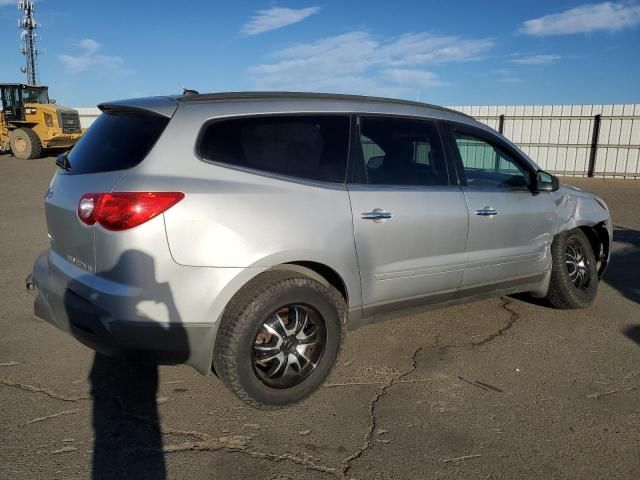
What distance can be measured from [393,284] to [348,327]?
41 centimetres

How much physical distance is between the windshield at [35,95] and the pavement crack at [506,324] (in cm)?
2329

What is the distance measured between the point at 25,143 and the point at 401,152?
2244cm

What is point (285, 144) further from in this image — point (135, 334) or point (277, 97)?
point (135, 334)

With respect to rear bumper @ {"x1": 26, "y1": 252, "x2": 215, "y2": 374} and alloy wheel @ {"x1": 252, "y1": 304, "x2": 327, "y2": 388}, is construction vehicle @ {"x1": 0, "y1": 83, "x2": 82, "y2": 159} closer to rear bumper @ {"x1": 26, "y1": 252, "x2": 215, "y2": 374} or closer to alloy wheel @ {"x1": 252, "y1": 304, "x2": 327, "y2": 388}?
rear bumper @ {"x1": 26, "y1": 252, "x2": 215, "y2": 374}

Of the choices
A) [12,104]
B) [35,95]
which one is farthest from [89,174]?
[35,95]

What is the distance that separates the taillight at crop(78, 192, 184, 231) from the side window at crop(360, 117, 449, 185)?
136 cm

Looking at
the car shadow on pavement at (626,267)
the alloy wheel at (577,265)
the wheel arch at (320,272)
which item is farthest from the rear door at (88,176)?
the car shadow on pavement at (626,267)

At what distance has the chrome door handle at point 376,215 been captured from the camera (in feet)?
10.9

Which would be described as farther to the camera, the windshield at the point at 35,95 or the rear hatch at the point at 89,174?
the windshield at the point at 35,95

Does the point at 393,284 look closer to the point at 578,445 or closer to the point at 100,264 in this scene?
the point at 578,445

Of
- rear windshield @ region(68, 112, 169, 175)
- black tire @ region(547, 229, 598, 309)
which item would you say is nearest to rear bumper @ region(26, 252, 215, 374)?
rear windshield @ region(68, 112, 169, 175)

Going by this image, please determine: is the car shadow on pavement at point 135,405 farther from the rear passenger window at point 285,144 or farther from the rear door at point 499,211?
the rear door at point 499,211

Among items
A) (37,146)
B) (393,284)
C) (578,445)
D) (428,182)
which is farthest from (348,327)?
(37,146)

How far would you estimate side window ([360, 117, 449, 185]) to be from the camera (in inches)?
141
